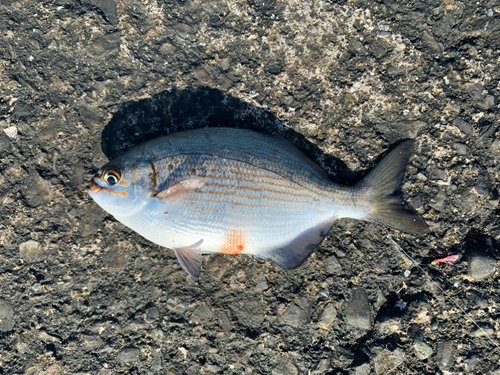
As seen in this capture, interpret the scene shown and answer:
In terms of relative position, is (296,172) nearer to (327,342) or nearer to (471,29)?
(327,342)

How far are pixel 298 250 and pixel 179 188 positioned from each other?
1.15m

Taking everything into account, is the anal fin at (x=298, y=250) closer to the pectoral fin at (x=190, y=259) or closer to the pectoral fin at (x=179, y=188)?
the pectoral fin at (x=190, y=259)

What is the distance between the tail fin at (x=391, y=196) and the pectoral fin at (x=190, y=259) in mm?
1521

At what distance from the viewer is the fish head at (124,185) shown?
2.77 meters

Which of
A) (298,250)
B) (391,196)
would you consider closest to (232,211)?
(298,250)

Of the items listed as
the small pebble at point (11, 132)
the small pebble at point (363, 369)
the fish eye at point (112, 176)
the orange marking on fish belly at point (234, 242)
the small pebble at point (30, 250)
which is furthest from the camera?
the small pebble at point (11, 132)

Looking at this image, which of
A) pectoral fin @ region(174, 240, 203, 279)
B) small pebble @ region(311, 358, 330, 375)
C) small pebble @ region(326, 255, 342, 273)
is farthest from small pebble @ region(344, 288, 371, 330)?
pectoral fin @ region(174, 240, 203, 279)

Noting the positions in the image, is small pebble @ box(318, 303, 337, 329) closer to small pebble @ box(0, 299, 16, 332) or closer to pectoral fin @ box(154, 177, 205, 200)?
pectoral fin @ box(154, 177, 205, 200)

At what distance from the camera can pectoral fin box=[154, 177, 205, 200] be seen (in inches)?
110

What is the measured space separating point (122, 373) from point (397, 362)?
239cm

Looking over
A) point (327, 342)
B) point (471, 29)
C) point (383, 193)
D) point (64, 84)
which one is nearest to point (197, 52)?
point (64, 84)

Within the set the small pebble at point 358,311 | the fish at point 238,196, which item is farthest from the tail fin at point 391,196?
the small pebble at point 358,311

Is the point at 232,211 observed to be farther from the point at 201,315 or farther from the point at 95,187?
the point at 95,187

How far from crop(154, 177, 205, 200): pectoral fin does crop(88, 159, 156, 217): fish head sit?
→ 0.09 metres
